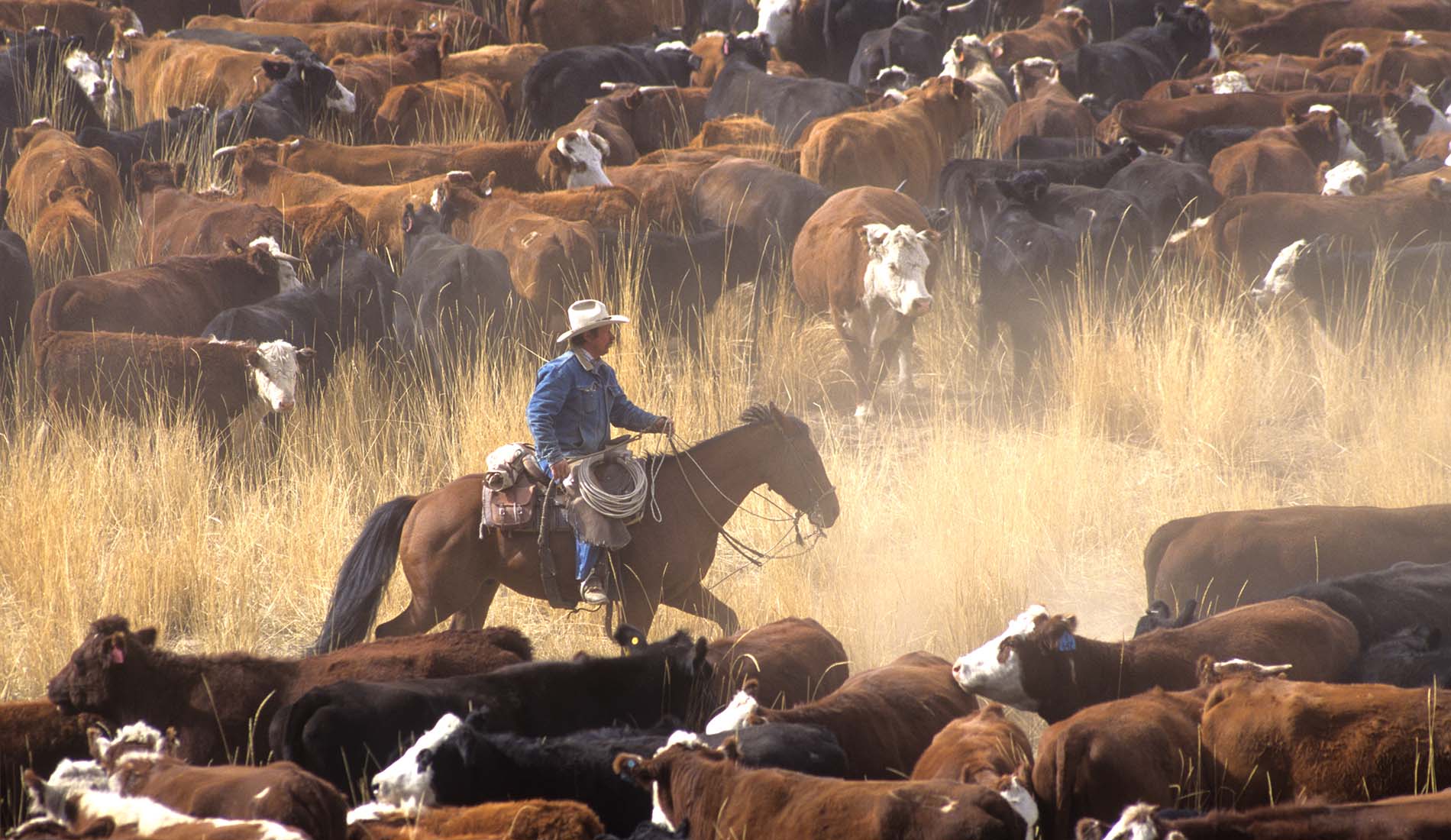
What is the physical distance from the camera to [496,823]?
13.3 ft

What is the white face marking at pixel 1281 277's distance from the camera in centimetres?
1012

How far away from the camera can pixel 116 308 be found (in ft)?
33.1

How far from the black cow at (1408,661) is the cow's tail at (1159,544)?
5.02ft

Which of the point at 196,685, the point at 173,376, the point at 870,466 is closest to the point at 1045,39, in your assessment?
the point at 870,466

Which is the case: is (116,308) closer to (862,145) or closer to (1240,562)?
(862,145)

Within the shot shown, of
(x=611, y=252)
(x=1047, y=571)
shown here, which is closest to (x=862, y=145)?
(x=611, y=252)

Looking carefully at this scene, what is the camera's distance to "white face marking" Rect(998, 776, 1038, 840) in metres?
4.05

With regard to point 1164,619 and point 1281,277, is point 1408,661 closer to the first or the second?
point 1164,619

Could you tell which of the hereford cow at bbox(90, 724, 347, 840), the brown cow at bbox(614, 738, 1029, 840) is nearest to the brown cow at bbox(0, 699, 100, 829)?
the hereford cow at bbox(90, 724, 347, 840)

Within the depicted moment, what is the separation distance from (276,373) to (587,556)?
3412mm

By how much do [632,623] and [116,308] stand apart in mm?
5241

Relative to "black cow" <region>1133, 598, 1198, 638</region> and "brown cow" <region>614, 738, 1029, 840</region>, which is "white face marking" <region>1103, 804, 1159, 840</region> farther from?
"black cow" <region>1133, 598, 1198, 638</region>

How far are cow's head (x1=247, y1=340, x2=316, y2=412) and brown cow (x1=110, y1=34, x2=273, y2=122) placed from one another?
23.2 ft

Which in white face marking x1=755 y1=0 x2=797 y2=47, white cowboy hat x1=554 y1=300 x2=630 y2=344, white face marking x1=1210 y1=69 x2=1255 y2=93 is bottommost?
white cowboy hat x1=554 y1=300 x2=630 y2=344
